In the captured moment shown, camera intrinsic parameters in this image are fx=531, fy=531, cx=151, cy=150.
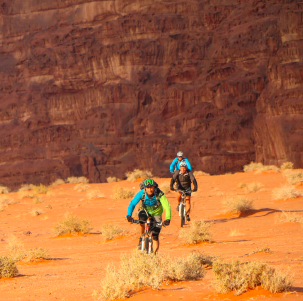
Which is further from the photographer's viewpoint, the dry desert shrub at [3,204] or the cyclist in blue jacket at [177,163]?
the dry desert shrub at [3,204]

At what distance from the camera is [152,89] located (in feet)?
241

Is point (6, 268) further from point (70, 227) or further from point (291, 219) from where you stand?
point (291, 219)

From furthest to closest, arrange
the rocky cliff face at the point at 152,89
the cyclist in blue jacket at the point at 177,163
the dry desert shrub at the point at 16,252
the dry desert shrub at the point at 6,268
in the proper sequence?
→ 1. the rocky cliff face at the point at 152,89
2. the cyclist in blue jacket at the point at 177,163
3. the dry desert shrub at the point at 16,252
4. the dry desert shrub at the point at 6,268

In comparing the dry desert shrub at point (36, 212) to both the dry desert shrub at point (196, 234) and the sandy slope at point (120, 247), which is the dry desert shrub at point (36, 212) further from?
the dry desert shrub at point (196, 234)

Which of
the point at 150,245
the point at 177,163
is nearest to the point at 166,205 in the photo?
the point at 150,245

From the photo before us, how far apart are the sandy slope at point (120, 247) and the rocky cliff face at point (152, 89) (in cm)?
3555

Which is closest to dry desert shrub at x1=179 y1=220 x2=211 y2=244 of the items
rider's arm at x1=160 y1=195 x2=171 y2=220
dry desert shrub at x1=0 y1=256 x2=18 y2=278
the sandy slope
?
the sandy slope

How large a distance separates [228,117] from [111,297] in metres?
59.7

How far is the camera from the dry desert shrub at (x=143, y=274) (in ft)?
21.7

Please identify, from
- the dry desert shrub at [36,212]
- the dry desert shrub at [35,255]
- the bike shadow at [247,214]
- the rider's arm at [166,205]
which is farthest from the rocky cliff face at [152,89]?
the rider's arm at [166,205]

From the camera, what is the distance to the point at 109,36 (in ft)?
267

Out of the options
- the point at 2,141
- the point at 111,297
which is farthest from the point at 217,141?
the point at 111,297

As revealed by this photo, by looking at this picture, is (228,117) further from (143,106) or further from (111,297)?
(111,297)

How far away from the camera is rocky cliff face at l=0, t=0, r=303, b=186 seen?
62906 millimetres
